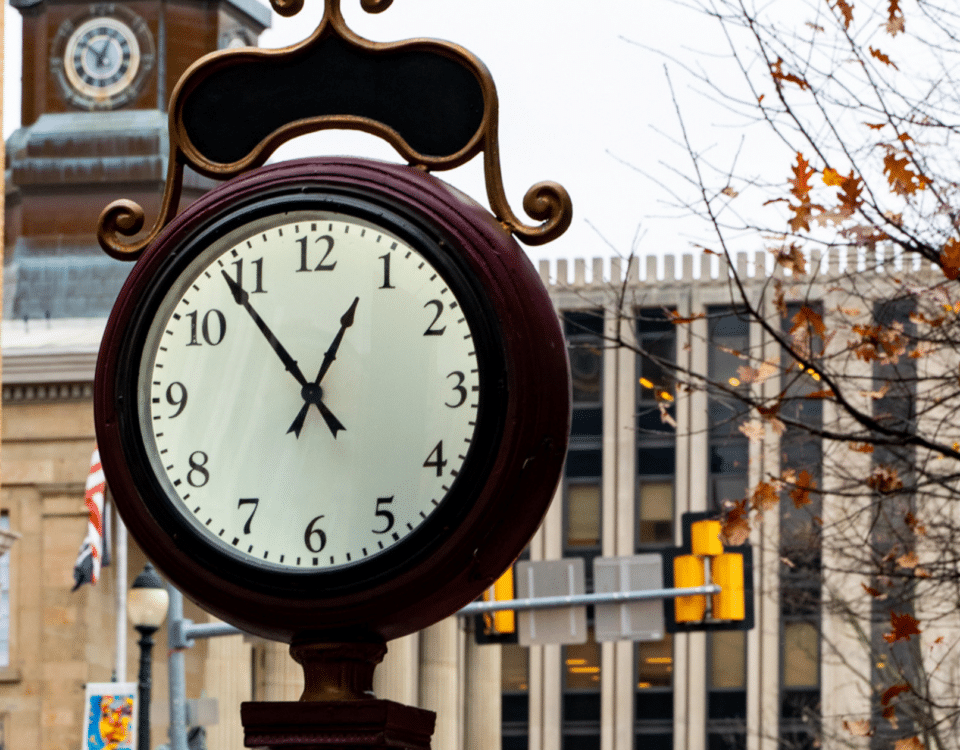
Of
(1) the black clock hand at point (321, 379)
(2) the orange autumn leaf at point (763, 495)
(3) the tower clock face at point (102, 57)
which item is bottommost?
(1) the black clock hand at point (321, 379)

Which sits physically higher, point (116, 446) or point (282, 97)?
point (282, 97)

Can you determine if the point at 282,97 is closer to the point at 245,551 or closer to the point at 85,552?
the point at 245,551

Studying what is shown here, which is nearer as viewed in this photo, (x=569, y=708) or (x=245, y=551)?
(x=245, y=551)

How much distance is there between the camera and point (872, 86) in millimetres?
8188

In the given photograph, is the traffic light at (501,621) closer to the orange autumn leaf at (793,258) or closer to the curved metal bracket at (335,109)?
the orange autumn leaf at (793,258)

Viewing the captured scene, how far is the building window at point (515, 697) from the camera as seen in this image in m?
61.6

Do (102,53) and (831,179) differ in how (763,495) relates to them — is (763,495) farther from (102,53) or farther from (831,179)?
(102,53)

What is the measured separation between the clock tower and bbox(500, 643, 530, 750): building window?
2978 centimetres

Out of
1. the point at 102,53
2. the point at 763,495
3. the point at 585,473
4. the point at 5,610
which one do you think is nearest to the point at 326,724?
the point at 763,495

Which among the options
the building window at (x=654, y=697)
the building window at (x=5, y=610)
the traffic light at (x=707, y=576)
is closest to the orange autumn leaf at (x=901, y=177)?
the traffic light at (x=707, y=576)

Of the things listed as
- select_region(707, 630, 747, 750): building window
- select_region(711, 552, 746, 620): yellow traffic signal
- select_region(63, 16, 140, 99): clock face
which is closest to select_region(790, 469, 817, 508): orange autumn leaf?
select_region(711, 552, 746, 620): yellow traffic signal

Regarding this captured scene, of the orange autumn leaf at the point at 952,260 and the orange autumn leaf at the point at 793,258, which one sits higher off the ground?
the orange autumn leaf at the point at 793,258

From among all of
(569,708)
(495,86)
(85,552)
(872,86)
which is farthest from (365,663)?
(569,708)

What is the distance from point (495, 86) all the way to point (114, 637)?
2996 cm
